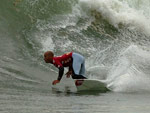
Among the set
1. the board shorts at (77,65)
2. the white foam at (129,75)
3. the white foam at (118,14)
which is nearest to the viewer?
the white foam at (129,75)

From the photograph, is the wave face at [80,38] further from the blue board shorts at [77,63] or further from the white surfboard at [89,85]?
the blue board shorts at [77,63]

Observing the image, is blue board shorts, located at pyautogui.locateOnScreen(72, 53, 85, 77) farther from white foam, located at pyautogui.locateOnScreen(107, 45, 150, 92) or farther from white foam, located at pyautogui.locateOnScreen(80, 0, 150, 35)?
white foam, located at pyautogui.locateOnScreen(80, 0, 150, 35)

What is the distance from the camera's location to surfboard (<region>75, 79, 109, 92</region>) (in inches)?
301

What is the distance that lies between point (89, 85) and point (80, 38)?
5.71m

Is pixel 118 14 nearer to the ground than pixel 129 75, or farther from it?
farther from it

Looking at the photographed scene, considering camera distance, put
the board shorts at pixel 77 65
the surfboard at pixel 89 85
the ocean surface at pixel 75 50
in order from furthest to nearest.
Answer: the board shorts at pixel 77 65
the surfboard at pixel 89 85
the ocean surface at pixel 75 50

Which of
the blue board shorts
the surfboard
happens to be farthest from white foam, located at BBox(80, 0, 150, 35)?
the surfboard

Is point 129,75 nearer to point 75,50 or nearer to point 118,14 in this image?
point 75,50

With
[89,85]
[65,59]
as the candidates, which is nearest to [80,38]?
[65,59]

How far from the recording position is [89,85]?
7691mm

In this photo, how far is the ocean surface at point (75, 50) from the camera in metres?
5.48

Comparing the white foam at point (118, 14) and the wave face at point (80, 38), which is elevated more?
the white foam at point (118, 14)

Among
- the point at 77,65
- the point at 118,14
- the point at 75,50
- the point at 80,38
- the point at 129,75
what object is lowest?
the point at 129,75

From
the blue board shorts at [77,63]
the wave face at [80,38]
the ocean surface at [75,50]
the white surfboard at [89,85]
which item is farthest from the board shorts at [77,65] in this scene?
the wave face at [80,38]
